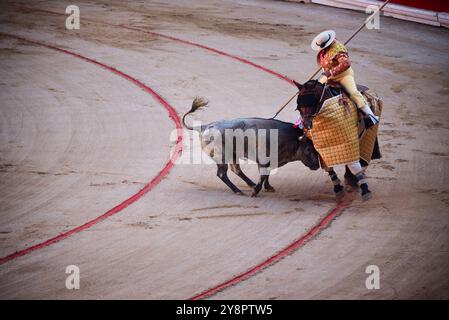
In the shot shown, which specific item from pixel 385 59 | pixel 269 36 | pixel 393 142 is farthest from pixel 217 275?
pixel 269 36

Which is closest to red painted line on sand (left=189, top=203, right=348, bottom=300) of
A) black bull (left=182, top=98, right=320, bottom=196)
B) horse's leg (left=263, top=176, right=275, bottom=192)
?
black bull (left=182, top=98, right=320, bottom=196)

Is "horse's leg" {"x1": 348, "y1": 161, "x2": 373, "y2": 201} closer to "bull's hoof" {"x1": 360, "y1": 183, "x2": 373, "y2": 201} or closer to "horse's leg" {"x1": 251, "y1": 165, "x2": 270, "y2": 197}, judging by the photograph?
"bull's hoof" {"x1": 360, "y1": 183, "x2": 373, "y2": 201}

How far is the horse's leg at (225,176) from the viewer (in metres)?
7.81

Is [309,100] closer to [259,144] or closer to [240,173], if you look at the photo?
[259,144]

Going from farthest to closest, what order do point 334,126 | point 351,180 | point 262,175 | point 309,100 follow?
1. point 351,180
2. point 262,175
3. point 334,126
4. point 309,100

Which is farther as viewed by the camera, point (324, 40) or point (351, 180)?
point (351, 180)

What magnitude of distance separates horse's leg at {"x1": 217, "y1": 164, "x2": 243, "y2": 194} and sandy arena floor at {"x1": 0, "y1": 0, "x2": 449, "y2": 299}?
10 cm

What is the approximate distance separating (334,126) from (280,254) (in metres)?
1.40

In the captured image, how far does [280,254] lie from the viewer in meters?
6.56

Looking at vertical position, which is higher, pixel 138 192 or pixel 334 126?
pixel 334 126

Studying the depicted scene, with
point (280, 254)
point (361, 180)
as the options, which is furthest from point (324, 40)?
A: point (280, 254)

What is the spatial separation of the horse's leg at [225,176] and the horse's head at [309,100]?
3.21 ft

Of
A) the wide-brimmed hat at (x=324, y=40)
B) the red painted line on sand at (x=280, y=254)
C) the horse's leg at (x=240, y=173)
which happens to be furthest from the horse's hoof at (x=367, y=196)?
the wide-brimmed hat at (x=324, y=40)
